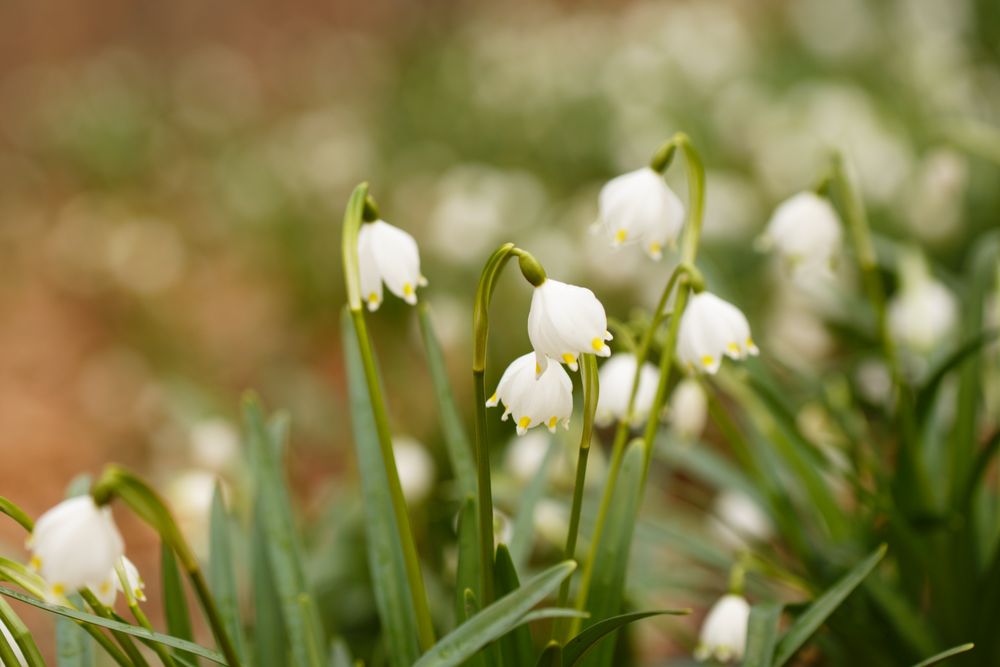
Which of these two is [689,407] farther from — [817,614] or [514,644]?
[514,644]

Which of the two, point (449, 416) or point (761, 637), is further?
point (449, 416)

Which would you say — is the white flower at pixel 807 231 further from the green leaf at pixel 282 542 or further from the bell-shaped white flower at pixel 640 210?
the green leaf at pixel 282 542

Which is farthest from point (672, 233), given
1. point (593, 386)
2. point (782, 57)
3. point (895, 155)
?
point (782, 57)

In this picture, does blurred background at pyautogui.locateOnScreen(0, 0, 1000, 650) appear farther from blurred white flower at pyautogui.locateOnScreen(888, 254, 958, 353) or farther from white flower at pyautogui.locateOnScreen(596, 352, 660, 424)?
white flower at pyautogui.locateOnScreen(596, 352, 660, 424)

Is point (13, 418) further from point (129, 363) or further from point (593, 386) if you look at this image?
point (593, 386)

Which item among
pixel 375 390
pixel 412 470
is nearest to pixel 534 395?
pixel 375 390
